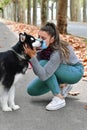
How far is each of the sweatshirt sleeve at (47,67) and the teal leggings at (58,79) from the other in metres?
0.12

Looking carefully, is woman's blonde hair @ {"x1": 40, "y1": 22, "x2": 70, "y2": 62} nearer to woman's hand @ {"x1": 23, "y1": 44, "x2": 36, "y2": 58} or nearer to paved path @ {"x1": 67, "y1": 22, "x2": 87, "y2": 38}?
woman's hand @ {"x1": 23, "y1": 44, "x2": 36, "y2": 58}

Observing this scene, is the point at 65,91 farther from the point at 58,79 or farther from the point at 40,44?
the point at 40,44

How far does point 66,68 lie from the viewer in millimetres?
6773

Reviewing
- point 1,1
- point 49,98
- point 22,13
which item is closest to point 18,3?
point 22,13

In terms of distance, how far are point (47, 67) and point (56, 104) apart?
1.85 ft

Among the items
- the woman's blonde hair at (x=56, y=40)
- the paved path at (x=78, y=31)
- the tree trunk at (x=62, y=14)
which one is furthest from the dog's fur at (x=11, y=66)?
the paved path at (x=78, y=31)

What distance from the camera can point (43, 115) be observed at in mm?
6262

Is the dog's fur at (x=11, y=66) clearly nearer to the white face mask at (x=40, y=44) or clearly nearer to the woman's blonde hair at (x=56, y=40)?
the white face mask at (x=40, y=44)

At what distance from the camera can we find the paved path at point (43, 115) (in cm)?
574

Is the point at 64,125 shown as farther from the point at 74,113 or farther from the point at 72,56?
the point at 72,56

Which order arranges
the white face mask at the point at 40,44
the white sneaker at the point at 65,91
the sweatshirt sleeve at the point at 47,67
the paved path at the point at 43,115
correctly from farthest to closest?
the white sneaker at the point at 65,91, the sweatshirt sleeve at the point at 47,67, the white face mask at the point at 40,44, the paved path at the point at 43,115

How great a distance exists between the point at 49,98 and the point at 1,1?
63.9 meters

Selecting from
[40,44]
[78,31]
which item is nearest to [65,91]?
[40,44]

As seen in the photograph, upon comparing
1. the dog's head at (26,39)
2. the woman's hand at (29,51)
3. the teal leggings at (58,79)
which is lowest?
Answer: the teal leggings at (58,79)
